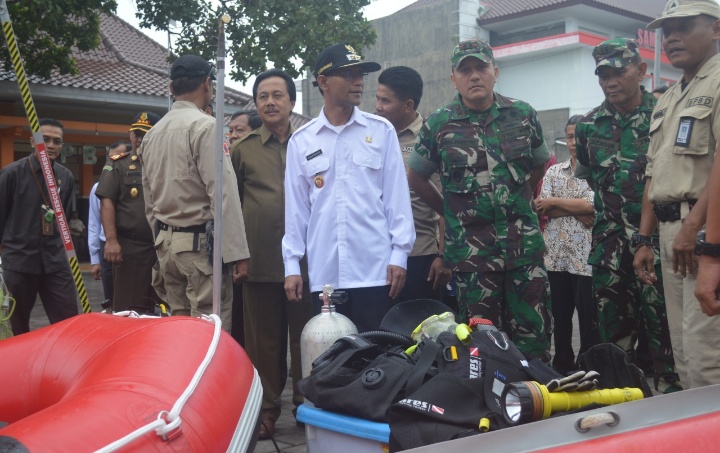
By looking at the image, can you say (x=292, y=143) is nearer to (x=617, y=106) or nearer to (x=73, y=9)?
(x=617, y=106)

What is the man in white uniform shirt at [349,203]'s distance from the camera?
13.6 feet

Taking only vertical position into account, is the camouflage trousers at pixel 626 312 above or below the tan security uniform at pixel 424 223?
below

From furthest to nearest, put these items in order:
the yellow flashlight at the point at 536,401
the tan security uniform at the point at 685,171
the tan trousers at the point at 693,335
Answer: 1. the tan security uniform at the point at 685,171
2. the tan trousers at the point at 693,335
3. the yellow flashlight at the point at 536,401

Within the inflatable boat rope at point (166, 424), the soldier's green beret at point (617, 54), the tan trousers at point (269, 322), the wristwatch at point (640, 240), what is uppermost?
the soldier's green beret at point (617, 54)

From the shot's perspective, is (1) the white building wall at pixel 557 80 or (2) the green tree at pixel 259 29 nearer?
(2) the green tree at pixel 259 29

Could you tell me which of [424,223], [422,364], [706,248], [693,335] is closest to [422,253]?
[424,223]

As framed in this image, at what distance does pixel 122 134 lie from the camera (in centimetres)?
1958

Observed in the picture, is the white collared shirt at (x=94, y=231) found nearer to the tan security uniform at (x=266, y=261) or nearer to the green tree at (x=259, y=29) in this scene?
the tan security uniform at (x=266, y=261)

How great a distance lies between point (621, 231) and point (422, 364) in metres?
2.27

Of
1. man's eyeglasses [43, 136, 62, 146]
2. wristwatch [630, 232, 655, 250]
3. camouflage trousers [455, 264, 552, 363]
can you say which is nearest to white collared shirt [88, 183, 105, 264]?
man's eyeglasses [43, 136, 62, 146]

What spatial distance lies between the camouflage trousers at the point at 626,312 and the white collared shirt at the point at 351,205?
1284 millimetres

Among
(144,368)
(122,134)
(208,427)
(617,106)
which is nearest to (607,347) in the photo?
(208,427)

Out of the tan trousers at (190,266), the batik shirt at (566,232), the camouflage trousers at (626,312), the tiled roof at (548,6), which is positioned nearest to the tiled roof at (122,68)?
the batik shirt at (566,232)

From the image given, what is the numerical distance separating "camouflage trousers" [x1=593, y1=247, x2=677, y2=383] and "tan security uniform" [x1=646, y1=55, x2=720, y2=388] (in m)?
0.74
